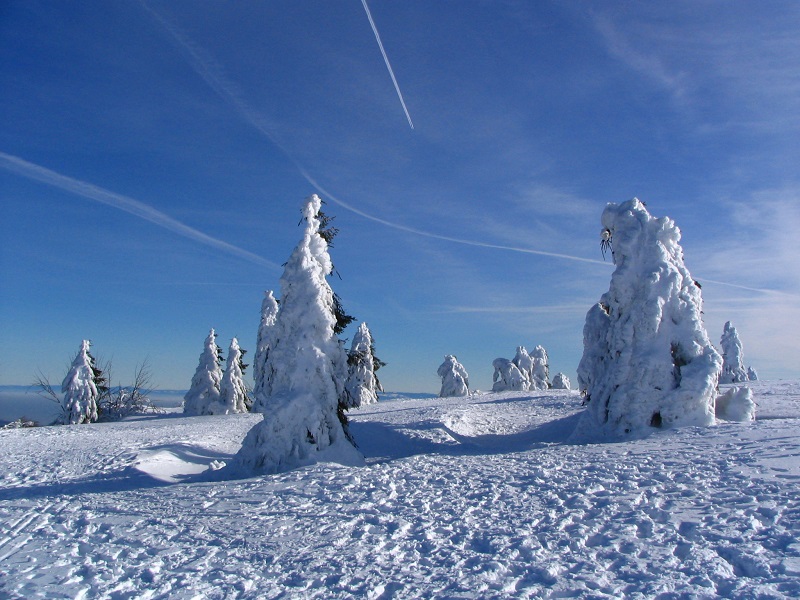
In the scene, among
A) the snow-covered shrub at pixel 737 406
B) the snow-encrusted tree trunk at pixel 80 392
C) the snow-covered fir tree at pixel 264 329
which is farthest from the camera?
the snow-covered fir tree at pixel 264 329

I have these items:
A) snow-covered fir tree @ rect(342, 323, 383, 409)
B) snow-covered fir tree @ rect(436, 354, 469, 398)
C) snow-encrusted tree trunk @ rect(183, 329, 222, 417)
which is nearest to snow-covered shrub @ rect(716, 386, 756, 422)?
snow-covered fir tree @ rect(342, 323, 383, 409)

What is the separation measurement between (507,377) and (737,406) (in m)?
39.0

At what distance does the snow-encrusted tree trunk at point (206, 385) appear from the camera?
42.6 meters

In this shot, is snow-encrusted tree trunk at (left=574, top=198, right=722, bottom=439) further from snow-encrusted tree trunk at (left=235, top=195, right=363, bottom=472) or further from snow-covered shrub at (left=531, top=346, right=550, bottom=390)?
snow-covered shrub at (left=531, top=346, right=550, bottom=390)

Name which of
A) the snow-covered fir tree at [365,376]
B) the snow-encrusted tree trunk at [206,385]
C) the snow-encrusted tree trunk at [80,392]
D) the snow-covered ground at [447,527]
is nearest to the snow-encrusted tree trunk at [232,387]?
the snow-encrusted tree trunk at [206,385]

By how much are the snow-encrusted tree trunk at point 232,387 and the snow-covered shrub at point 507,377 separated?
28223 mm

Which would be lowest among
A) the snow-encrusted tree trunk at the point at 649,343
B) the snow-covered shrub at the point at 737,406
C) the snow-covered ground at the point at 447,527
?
the snow-covered ground at the point at 447,527

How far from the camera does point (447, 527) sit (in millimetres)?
8625

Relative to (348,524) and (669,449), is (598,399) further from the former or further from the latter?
(348,524)

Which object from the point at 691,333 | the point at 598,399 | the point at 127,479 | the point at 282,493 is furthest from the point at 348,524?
the point at 691,333

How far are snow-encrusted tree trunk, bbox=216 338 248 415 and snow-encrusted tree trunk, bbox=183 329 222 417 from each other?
1.25 ft

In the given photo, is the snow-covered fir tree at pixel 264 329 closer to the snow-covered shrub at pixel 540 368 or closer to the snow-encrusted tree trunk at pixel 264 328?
the snow-encrusted tree trunk at pixel 264 328

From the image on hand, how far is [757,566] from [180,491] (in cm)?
1207

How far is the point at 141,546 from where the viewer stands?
27.8 ft
